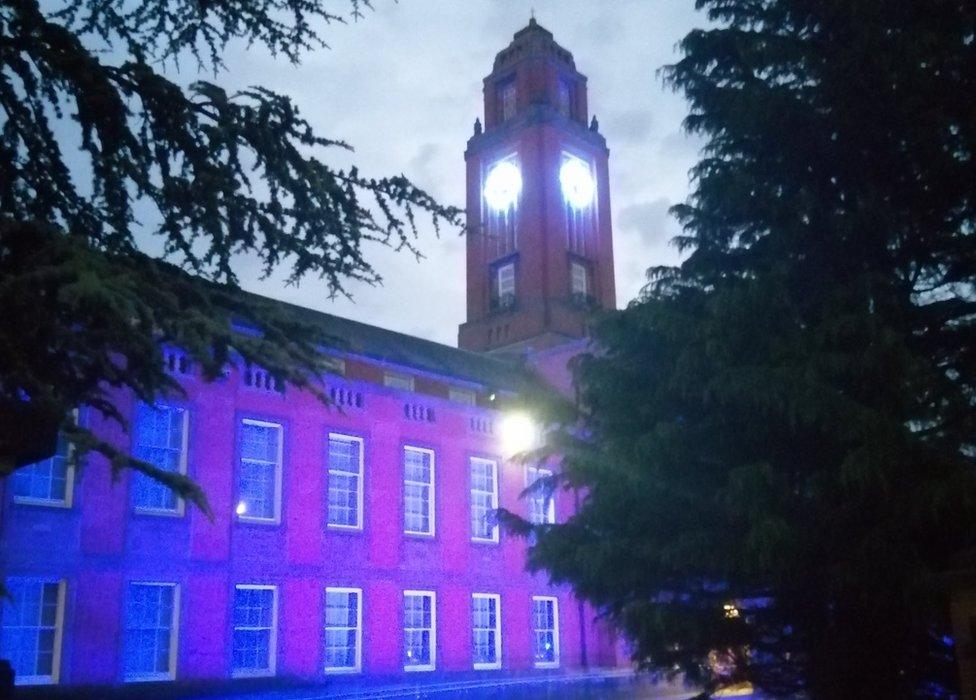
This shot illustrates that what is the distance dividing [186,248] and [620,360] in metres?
4.33

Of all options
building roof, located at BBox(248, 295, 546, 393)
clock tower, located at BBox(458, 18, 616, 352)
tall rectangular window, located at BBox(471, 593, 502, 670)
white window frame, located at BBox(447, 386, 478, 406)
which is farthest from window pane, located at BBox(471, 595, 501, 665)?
clock tower, located at BBox(458, 18, 616, 352)

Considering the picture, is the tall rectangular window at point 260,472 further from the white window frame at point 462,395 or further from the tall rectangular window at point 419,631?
the white window frame at point 462,395

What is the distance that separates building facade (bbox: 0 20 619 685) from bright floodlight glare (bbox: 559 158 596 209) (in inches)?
526

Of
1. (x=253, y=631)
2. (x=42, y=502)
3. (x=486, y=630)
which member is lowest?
(x=486, y=630)

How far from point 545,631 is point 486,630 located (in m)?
2.33

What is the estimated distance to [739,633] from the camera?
806cm

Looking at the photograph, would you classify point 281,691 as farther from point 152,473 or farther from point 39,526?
point 152,473

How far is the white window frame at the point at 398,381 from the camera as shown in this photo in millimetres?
24297

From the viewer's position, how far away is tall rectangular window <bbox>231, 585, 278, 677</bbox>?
62.1ft

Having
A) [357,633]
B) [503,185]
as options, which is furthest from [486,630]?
[503,185]

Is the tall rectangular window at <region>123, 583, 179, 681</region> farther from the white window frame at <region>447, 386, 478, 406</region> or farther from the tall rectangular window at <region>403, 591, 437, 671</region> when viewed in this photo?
the white window frame at <region>447, 386, 478, 406</region>

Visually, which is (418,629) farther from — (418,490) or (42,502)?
(42,502)

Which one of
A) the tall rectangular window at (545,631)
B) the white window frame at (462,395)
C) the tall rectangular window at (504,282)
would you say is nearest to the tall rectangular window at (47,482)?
the white window frame at (462,395)

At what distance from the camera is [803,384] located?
7320mm
